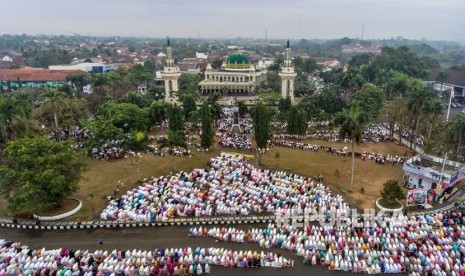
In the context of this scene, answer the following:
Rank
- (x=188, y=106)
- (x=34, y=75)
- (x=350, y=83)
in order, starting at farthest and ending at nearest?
(x=34, y=75) → (x=350, y=83) → (x=188, y=106)

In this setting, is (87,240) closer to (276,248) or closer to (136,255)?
(136,255)

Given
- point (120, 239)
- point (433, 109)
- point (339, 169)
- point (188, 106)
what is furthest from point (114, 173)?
point (433, 109)

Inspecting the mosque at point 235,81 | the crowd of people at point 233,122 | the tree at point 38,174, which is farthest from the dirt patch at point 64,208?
the mosque at point 235,81

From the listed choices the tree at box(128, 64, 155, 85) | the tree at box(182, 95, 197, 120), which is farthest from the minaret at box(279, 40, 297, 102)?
the tree at box(128, 64, 155, 85)

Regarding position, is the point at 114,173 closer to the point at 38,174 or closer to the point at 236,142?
the point at 38,174

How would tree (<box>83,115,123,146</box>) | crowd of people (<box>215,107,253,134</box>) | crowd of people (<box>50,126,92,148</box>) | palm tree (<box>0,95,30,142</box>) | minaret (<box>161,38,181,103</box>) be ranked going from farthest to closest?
minaret (<box>161,38,181,103</box>), crowd of people (<box>215,107,253,134</box>), crowd of people (<box>50,126,92,148</box>), tree (<box>83,115,123,146</box>), palm tree (<box>0,95,30,142</box>)

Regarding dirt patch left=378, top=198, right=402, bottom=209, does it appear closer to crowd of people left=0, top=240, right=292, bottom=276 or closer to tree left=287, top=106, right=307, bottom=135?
crowd of people left=0, top=240, right=292, bottom=276
